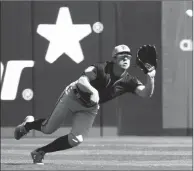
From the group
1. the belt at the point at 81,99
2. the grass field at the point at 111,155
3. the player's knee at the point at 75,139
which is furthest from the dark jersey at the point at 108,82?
the grass field at the point at 111,155

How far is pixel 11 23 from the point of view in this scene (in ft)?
51.5

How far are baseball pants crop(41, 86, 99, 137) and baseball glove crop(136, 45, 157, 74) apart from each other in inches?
47.7

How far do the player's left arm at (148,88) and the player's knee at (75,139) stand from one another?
1.31 m

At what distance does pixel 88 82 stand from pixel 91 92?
0.46 feet

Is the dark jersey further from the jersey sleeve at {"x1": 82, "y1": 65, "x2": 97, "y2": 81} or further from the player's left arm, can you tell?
the player's left arm

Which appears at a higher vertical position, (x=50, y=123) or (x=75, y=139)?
(x=50, y=123)

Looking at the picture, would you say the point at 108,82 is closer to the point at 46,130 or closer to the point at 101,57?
the point at 46,130

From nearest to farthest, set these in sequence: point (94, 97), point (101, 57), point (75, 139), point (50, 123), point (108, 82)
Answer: point (94, 97) → point (108, 82) → point (50, 123) → point (75, 139) → point (101, 57)

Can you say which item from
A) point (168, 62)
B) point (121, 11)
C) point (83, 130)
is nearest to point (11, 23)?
point (121, 11)

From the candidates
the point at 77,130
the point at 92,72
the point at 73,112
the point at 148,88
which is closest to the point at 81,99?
the point at 73,112

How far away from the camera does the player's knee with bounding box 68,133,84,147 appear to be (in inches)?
290

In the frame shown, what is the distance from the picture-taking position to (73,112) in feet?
23.4

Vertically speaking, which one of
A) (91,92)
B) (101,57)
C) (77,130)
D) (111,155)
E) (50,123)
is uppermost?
(101,57)

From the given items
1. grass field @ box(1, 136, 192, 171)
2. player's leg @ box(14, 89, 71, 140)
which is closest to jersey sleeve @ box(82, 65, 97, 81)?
player's leg @ box(14, 89, 71, 140)
